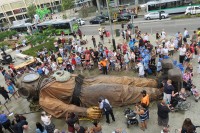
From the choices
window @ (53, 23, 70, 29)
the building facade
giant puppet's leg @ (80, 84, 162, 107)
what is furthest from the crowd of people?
the building facade

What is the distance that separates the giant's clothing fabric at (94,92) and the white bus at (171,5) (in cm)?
2714

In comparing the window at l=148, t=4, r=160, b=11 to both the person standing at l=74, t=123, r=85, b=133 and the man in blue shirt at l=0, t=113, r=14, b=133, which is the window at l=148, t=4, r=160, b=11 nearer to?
the man in blue shirt at l=0, t=113, r=14, b=133

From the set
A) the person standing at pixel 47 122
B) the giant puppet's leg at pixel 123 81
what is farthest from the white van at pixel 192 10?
the person standing at pixel 47 122

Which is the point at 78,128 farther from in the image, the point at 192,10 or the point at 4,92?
the point at 192,10

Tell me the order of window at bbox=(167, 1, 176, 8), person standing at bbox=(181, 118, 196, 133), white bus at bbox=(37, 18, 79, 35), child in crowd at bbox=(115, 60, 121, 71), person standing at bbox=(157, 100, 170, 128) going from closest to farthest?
person standing at bbox=(181, 118, 196, 133), person standing at bbox=(157, 100, 170, 128), child in crowd at bbox=(115, 60, 121, 71), white bus at bbox=(37, 18, 79, 35), window at bbox=(167, 1, 176, 8)

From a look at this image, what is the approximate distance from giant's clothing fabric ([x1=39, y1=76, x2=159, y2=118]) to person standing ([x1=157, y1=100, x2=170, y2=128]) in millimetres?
1868

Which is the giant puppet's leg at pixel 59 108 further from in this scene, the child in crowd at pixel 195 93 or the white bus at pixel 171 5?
the white bus at pixel 171 5

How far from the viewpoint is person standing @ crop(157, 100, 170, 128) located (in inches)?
341

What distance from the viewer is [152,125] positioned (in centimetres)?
983

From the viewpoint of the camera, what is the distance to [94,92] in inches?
437

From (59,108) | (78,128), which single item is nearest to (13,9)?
(59,108)

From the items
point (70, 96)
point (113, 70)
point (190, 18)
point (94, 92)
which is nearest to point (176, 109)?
point (94, 92)

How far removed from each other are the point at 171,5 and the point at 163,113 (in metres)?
30.3

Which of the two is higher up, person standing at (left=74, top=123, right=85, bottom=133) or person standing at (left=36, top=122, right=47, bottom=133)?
person standing at (left=74, top=123, right=85, bottom=133)
